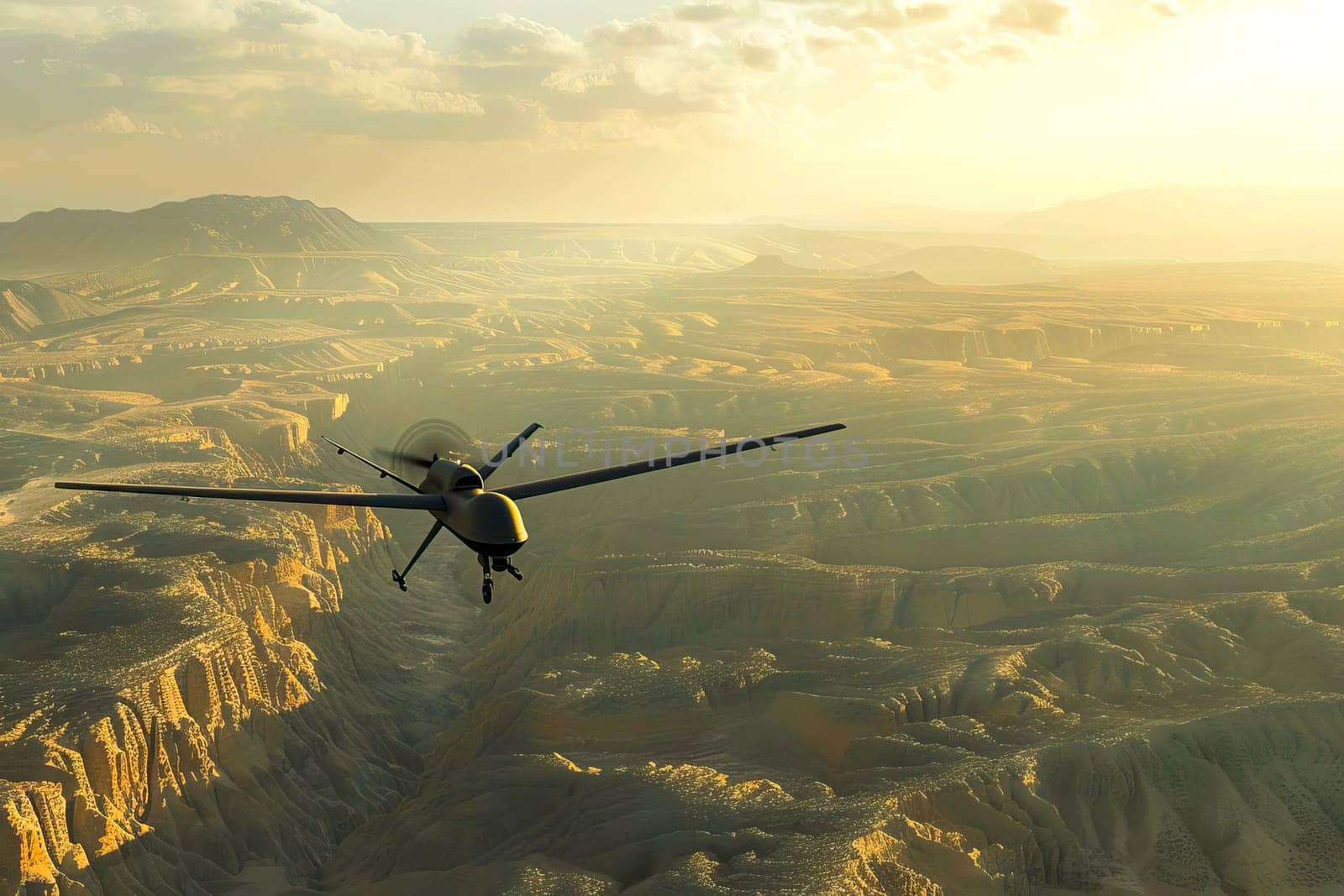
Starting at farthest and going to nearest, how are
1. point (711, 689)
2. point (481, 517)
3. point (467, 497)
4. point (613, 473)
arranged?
point (711, 689), point (613, 473), point (467, 497), point (481, 517)

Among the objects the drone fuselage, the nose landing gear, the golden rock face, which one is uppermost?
the drone fuselage

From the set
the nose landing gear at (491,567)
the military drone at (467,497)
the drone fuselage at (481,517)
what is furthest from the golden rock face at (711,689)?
the drone fuselage at (481,517)

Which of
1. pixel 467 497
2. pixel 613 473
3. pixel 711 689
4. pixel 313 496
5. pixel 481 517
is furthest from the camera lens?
pixel 711 689

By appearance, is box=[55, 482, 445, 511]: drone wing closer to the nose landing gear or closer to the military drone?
the military drone

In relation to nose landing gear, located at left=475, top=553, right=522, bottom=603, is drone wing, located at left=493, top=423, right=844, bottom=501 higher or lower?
higher

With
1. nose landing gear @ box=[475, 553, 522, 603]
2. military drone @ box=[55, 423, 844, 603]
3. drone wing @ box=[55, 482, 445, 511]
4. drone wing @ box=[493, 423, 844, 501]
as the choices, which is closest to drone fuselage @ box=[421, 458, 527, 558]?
military drone @ box=[55, 423, 844, 603]

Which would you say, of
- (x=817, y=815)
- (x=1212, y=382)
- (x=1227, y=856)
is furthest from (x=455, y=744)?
(x=1212, y=382)

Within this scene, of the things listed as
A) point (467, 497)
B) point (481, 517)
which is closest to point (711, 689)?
point (467, 497)

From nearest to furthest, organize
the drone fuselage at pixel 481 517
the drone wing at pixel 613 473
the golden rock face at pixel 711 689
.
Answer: the drone fuselage at pixel 481 517 < the drone wing at pixel 613 473 < the golden rock face at pixel 711 689

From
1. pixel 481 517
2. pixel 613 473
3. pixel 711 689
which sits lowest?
pixel 711 689

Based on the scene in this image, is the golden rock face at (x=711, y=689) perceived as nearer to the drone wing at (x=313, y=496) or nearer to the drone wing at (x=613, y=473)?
the drone wing at (x=613, y=473)

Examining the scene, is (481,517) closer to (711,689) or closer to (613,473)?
(613,473)

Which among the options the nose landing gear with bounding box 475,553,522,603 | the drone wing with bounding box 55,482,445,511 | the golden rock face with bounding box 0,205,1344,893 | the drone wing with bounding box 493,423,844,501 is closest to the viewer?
the nose landing gear with bounding box 475,553,522,603
